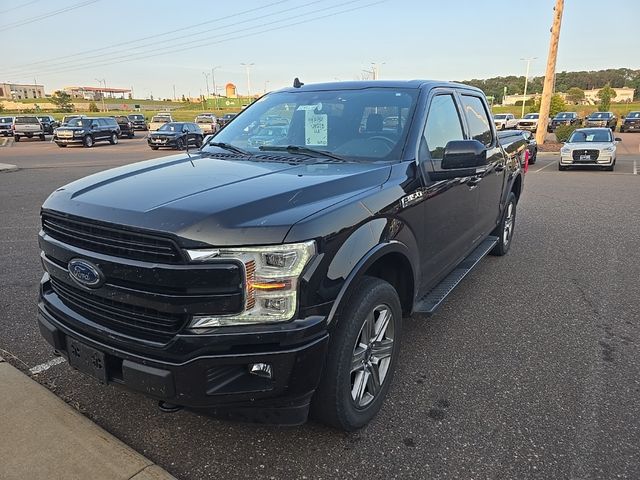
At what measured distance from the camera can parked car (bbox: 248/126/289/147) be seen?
368cm

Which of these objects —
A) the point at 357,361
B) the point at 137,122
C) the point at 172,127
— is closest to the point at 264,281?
the point at 357,361

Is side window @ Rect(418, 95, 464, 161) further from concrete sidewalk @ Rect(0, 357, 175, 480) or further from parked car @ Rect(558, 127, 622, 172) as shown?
parked car @ Rect(558, 127, 622, 172)

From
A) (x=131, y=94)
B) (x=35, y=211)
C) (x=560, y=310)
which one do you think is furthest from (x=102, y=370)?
(x=131, y=94)

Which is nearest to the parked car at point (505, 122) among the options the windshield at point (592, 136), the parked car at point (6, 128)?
the windshield at point (592, 136)

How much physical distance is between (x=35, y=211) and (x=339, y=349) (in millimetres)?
8531

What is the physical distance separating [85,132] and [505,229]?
2934 cm

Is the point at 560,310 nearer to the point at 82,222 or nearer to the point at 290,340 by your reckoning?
the point at 290,340

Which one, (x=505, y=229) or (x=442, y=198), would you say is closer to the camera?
(x=442, y=198)

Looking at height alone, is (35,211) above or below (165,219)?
below

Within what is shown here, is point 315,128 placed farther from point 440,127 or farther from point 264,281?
point 264,281

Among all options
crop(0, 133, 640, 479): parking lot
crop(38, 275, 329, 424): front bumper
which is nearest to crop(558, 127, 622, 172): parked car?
crop(0, 133, 640, 479): parking lot

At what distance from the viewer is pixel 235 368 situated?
215 cm

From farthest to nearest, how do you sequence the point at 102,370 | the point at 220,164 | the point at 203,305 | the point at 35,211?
the point at 35,211 → the point at 220,164 → the point at 102,370 → the point at 203,305

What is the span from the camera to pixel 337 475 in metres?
2.40
